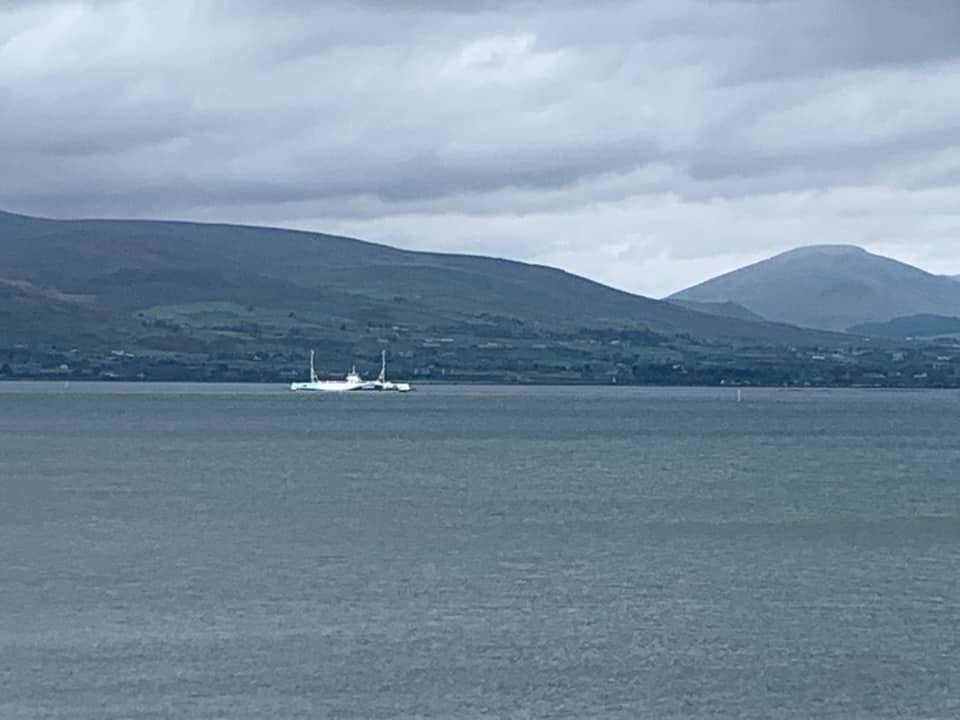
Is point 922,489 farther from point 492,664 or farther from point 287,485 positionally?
point 492,664

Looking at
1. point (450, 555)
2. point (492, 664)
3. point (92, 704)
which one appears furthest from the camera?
point (450, 555)

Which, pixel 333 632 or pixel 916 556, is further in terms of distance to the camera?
pixel 916 556

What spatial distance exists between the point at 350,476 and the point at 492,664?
5782 centimetres

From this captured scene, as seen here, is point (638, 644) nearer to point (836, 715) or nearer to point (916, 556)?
point (836, 715)

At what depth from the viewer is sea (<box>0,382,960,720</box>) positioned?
40375mm

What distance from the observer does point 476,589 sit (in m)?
54.3

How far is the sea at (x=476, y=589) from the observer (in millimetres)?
40375

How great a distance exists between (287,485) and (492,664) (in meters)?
51.5

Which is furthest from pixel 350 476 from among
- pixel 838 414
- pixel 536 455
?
pixel 838 414

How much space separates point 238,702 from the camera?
3897cm

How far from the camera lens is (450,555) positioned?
62.7m

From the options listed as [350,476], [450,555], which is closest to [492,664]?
[450,555]

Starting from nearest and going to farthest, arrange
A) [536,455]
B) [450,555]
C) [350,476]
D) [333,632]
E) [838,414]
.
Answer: [333,632]
[450,555]
[350,476]
[536,455]
[838,414]

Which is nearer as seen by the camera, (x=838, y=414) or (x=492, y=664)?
(x=492, y=664)
